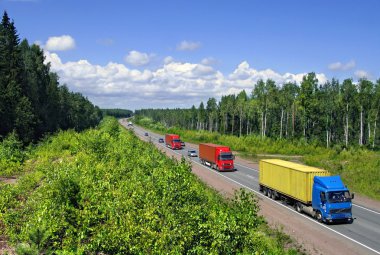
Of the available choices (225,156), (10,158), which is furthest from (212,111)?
(10,158)

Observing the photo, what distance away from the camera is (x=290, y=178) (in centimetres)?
2925

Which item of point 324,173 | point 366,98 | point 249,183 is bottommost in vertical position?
point 249,183

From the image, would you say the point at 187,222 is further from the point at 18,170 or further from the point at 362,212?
the point at 18,170

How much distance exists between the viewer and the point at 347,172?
146ft

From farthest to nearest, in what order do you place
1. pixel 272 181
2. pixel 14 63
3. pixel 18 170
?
pixel 14 63
pixel 18 170
pixel 272 181

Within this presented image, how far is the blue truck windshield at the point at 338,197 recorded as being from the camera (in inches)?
981

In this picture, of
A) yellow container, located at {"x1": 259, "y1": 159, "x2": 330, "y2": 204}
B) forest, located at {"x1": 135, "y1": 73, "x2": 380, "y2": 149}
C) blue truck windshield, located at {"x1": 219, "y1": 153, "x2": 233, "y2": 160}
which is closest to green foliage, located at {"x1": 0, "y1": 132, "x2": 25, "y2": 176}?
yellow container, located at {"x1": 259, "y1": 159, "x2": 330, "y2": 204}

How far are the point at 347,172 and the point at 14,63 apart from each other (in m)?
53.2

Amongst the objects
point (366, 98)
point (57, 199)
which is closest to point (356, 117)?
point (366, 98)

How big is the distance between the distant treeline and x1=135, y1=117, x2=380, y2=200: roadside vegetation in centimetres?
3796

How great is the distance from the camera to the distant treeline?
196 ft

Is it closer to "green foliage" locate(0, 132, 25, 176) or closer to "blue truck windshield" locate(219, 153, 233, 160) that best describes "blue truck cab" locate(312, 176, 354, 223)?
"blue truck windshield" locate(219, 153, 233, 160)

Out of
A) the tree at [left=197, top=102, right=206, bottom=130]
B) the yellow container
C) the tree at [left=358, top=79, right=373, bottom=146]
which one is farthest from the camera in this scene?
the tree at [left=197, top=102, right=206, bottom=130]

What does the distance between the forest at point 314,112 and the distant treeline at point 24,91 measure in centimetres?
5467
